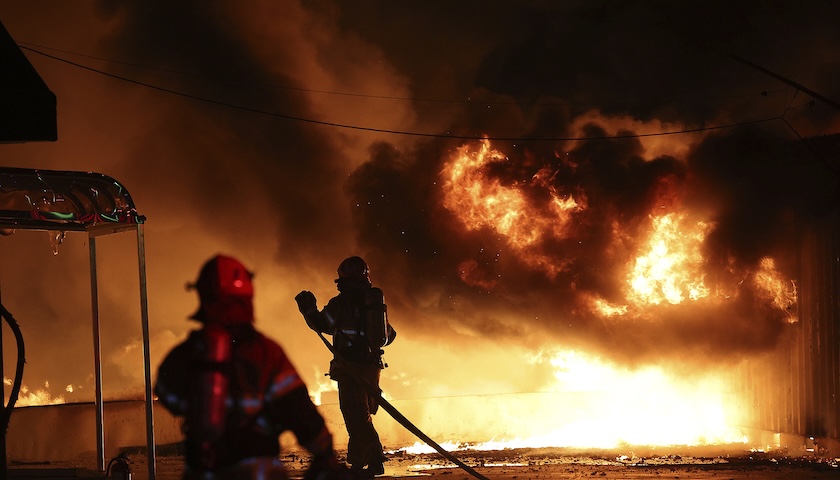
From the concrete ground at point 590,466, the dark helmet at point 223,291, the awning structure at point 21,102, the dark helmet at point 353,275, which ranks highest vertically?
the awning structure at point 21,102

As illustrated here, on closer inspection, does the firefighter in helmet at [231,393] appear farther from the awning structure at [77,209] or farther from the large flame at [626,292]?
the large flame at [626,292]

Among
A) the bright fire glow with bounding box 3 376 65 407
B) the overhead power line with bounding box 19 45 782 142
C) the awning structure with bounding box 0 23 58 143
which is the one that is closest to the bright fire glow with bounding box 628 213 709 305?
the overhead power line with bounding box 19 45 782 142

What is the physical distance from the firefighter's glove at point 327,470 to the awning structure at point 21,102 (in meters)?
3.63

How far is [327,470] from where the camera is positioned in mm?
3475

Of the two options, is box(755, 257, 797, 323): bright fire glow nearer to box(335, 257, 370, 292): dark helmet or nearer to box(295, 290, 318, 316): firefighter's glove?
box(335, 257, 370, 292): dark helmet

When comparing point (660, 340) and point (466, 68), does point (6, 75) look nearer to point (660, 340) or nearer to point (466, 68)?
point (660, 340)

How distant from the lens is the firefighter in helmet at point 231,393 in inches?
140

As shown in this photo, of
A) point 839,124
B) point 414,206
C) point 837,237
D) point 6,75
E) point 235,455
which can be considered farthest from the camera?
point 414,206

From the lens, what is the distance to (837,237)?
39.7 feet

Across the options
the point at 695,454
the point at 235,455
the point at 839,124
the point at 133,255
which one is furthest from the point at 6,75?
the point at 133,255

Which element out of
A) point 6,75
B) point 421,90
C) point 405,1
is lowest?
point 6,75

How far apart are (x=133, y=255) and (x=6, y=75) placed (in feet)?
39.4

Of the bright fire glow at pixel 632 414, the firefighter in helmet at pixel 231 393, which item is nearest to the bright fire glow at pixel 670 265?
the bright fire glow at pixel 632 414

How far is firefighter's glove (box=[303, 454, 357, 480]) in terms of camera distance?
347 cm
